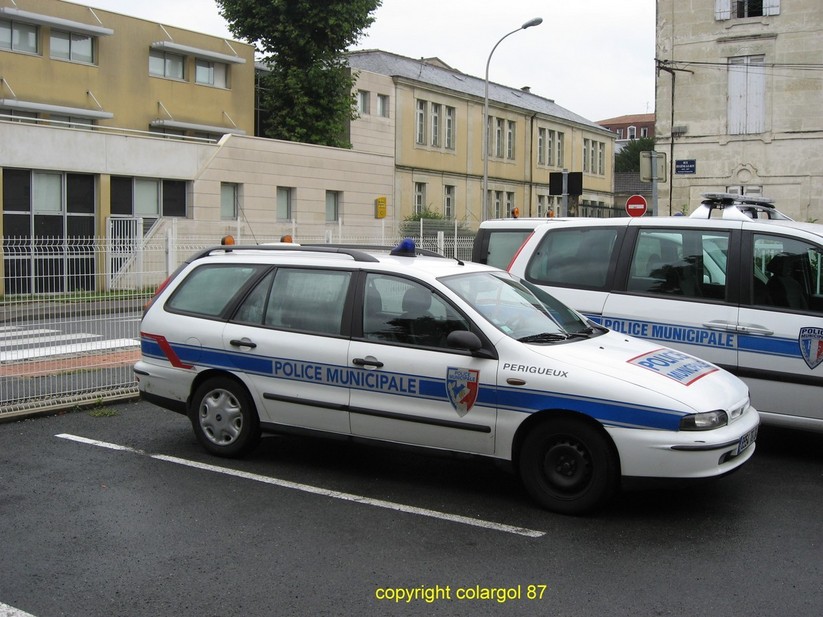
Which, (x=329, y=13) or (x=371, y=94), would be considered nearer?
(x=329, y=13)

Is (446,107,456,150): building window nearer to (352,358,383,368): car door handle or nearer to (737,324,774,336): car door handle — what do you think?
(737,324,774,336): car door handle

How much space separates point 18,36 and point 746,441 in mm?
29293

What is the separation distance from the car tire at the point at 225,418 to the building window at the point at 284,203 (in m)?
28.5

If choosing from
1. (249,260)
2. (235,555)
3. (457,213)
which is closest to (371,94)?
(457,213)

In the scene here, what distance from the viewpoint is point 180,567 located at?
192 inches

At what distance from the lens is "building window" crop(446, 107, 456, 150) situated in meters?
47.6

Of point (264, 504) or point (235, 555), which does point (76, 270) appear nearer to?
point (264, 504)

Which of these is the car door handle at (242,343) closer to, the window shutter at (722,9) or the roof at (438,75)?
the window shutter at (722,9)

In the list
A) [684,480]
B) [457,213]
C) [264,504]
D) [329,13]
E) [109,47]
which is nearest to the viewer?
[684,480]

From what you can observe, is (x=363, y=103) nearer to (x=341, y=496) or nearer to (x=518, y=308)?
(x=518, y=308)

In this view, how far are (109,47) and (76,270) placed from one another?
79.9ft

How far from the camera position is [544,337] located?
6242mm

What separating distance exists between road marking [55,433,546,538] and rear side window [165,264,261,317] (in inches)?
45.8

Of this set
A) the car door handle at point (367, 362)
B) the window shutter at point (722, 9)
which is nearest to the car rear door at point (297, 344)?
the car door handle at point (367, 362)
